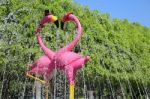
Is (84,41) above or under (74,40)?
above

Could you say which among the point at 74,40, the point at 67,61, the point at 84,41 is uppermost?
the point at 84,41

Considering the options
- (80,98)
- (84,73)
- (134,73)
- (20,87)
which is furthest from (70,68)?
(80,98)

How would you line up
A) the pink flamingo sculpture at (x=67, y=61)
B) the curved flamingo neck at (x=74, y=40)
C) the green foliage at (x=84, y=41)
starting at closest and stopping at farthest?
1. the pink flamingo sculpture at (x=67, y=61)
2. the curved flamingo neck at (x=74, y=40)
3. the green foliage at (x=84, y=41)

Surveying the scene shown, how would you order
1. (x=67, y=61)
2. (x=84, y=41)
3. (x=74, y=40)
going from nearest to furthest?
(x=67, y=61), (x=74, y=40), (x=84, y=41)

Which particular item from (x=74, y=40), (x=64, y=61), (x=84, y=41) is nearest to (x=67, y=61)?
(x=64, y=61)

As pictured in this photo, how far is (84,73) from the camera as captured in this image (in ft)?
62.2

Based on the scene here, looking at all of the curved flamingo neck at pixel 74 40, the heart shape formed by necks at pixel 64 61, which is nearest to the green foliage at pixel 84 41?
the heart shape formed by necks at pixel 64 61

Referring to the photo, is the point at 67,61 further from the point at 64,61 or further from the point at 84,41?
the point at 84,41

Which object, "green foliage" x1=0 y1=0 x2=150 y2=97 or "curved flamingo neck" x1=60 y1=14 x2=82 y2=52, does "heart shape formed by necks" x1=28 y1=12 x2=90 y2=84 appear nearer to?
"curved flamingo neck" x1=60 y1=14 x2=82 y2=52

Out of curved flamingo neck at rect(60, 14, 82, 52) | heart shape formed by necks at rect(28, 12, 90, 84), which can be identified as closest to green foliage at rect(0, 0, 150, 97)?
heart shape formed by necks at rect(28, 12, 90, 84)

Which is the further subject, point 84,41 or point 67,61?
point 84,41

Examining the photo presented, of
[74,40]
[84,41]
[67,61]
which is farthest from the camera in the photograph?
[84,41]

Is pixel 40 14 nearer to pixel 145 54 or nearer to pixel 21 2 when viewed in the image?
pixel 21 2

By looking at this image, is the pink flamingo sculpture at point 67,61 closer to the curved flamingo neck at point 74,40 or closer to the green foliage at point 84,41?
the curved flamingo neck at point 74,40
